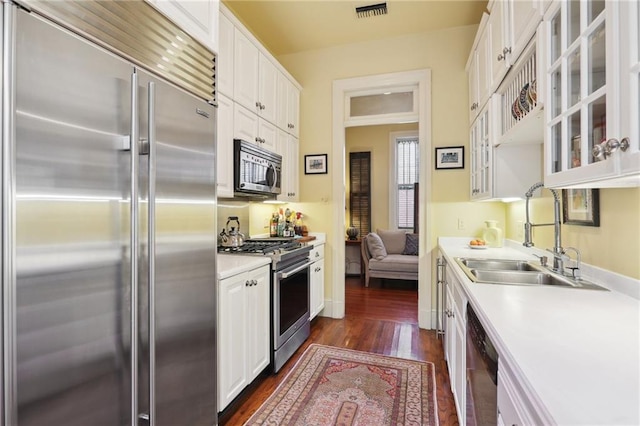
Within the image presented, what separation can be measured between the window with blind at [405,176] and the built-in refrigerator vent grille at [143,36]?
466cm

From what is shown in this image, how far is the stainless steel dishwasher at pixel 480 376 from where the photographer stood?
0.98 m

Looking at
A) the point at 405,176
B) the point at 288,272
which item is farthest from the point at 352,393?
the point at 405,176

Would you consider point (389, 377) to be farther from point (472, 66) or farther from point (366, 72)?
point (366, 72)

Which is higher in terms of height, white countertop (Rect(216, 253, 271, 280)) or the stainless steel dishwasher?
white countertop (Rect(216, 253, 271, 280))

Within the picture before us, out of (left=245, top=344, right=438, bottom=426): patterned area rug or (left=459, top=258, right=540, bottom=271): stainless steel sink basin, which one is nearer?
(left=245, top=344, right=438, bottom=426): patterned area rug

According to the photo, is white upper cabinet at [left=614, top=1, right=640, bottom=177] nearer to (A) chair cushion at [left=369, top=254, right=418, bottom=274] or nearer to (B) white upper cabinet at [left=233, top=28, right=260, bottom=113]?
(B) white upper cabinet at [left=233, top=28, right=260, bottom=113]

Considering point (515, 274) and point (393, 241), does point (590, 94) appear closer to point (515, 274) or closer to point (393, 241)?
point (515, 274)

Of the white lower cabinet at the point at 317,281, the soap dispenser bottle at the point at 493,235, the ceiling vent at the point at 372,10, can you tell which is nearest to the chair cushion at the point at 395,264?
the white lower cabinet at the point at 317,281

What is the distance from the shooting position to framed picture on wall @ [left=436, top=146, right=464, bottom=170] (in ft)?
10.6

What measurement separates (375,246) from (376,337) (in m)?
2.14

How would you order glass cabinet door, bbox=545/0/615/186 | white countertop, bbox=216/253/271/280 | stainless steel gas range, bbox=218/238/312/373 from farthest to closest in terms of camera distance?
1. stainless steel gas range, bbox=218/238/312/373
2. white countertop, bbox=216/253/271/280
3. glass cabinet door, bbox=545/0/615/186

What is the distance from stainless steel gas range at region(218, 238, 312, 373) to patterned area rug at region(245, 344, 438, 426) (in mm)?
177

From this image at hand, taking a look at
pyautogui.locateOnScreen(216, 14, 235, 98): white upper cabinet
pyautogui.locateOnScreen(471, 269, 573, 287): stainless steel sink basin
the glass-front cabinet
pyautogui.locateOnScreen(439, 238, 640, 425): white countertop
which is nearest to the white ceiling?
pyautogui.locateOnScreen(216, 14, 235, 98): white upper cabinet

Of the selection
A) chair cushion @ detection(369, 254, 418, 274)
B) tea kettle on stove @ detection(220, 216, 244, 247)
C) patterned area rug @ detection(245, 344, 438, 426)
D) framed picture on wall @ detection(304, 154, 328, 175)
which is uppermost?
framed picture on wall @ detection(304, 154, 328, 175)
